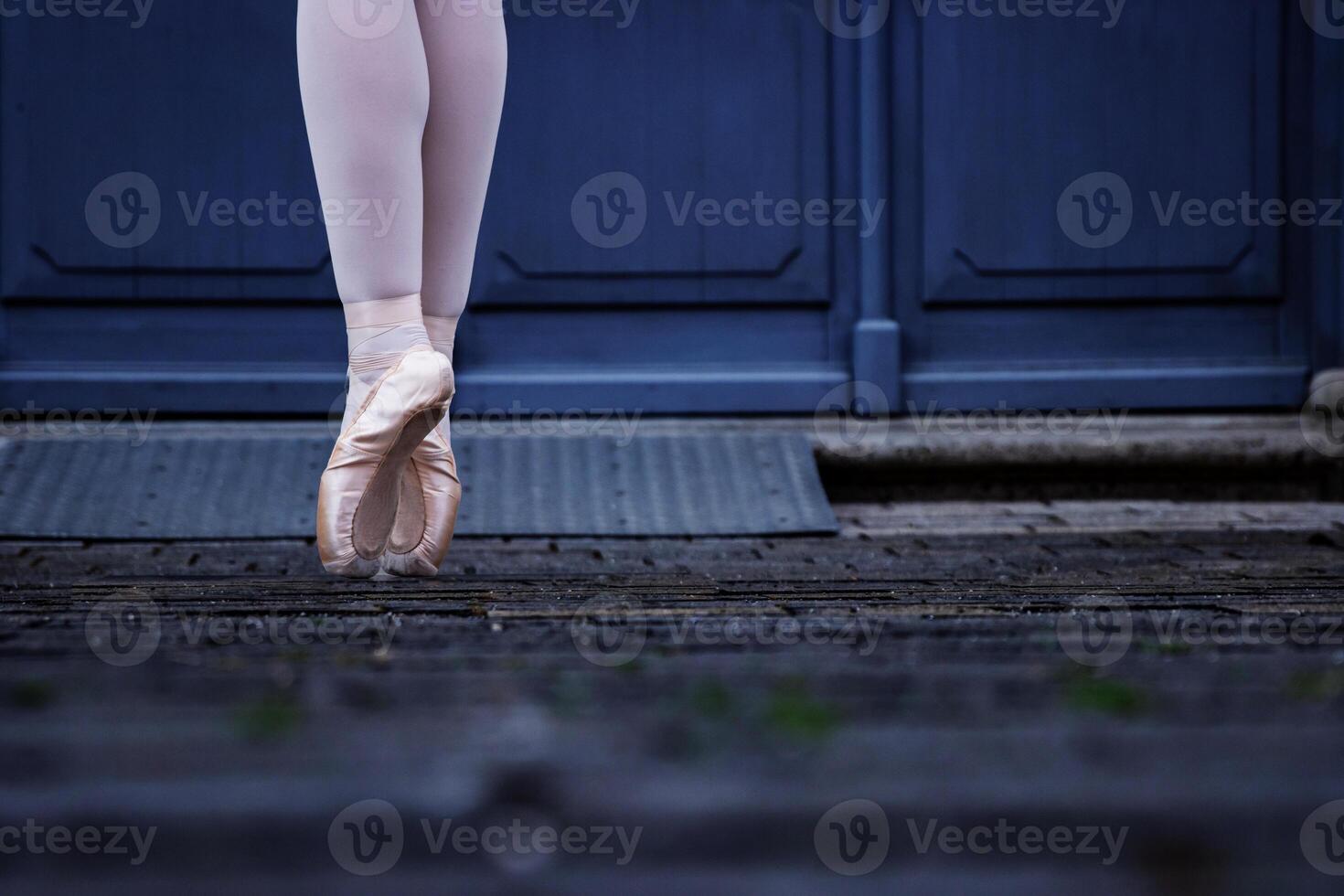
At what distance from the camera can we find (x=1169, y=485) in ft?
7.66

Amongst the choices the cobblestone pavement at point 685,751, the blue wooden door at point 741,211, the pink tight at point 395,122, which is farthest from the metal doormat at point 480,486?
the cobblestone pavement at point 685,751

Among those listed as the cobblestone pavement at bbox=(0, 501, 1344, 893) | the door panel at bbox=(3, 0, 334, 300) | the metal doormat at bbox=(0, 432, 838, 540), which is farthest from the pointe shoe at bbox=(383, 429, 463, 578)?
the door panel at bbox=(3, 0, 334, 300)

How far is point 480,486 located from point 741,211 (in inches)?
31.9

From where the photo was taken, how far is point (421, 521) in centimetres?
130

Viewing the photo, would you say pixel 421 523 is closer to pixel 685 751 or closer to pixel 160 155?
pixel 685 751

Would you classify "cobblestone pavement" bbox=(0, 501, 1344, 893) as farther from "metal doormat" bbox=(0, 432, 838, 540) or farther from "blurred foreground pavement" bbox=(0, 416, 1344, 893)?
"metal doormat" bbox=(0, 432, 838, 540)

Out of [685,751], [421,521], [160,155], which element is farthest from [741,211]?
[685,751]

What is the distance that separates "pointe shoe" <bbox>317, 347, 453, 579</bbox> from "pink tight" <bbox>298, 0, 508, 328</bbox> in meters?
0.09

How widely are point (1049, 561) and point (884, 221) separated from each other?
1.13 metres

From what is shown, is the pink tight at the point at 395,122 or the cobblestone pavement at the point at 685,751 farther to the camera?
the pink tight at the point at 395,122

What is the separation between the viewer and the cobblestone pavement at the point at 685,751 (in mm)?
334

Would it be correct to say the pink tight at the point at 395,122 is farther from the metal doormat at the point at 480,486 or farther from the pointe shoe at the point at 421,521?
the metal doormat at the point at 480,486

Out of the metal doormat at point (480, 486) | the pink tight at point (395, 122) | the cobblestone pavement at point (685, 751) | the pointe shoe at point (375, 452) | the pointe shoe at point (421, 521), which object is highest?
the pink tight at point (395, 122)

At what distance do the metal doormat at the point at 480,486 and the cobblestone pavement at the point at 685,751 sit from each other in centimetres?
115
